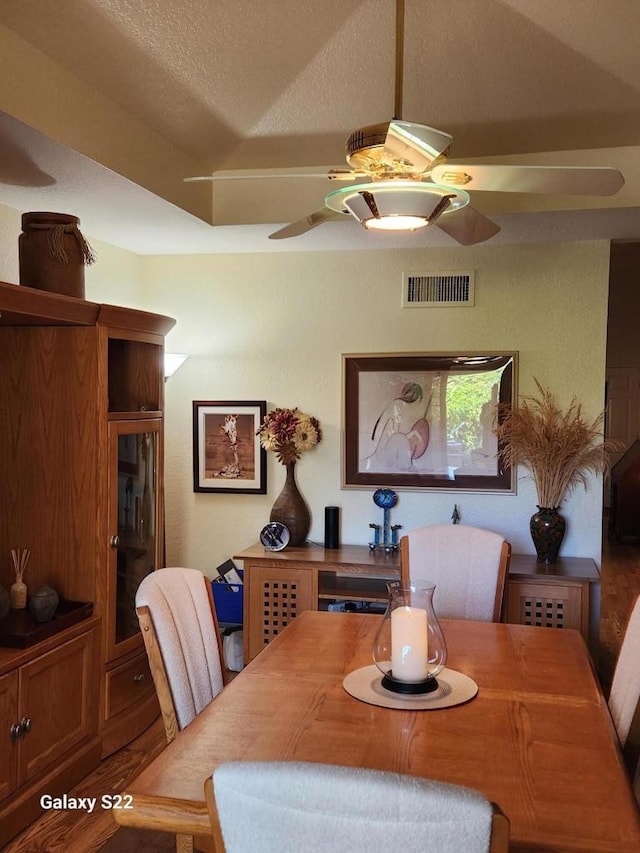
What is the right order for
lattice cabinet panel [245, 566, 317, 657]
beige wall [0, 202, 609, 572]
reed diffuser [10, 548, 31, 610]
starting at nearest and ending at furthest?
reed diffuser [10, 548, 31, 610]
lattice cabinet panel [245, 566, 317, 657]
beige wall [0, 202, 609, 572]

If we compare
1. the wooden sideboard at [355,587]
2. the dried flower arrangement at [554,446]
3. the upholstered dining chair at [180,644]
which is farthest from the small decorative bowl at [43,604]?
the dried flower arrangement at [554,446]

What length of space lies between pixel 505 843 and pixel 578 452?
3037mm

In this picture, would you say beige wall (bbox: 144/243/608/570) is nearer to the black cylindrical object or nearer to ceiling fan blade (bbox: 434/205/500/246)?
the black cylindrical object

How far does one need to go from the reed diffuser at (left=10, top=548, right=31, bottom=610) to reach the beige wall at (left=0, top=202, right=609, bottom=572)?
1.45 metres

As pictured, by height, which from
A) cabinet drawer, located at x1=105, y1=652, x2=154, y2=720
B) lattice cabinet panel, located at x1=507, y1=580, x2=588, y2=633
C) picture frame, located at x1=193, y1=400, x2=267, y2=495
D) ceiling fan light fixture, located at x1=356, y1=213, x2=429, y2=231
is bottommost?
cabinet drawer, located at x1=105, y1=652, x2=154, y2=720

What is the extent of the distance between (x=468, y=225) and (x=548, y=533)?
197 centimetres

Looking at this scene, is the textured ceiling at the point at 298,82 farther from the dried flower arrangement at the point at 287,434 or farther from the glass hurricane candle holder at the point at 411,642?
the glass hurricane candle holder at the point at 411,642

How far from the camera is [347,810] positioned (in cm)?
104

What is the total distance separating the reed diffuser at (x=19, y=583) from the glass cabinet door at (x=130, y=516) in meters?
0.34

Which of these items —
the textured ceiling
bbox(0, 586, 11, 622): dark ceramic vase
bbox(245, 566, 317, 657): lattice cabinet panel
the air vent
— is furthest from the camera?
the air vent

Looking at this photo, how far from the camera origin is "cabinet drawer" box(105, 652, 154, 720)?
3268mm

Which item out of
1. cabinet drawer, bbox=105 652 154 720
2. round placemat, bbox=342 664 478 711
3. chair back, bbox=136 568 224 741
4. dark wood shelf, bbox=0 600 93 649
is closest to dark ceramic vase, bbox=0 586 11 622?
dark wood shelf, bbox=0 600 93 649

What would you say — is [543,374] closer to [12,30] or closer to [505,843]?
[12,30]

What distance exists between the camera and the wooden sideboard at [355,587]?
364 cm
